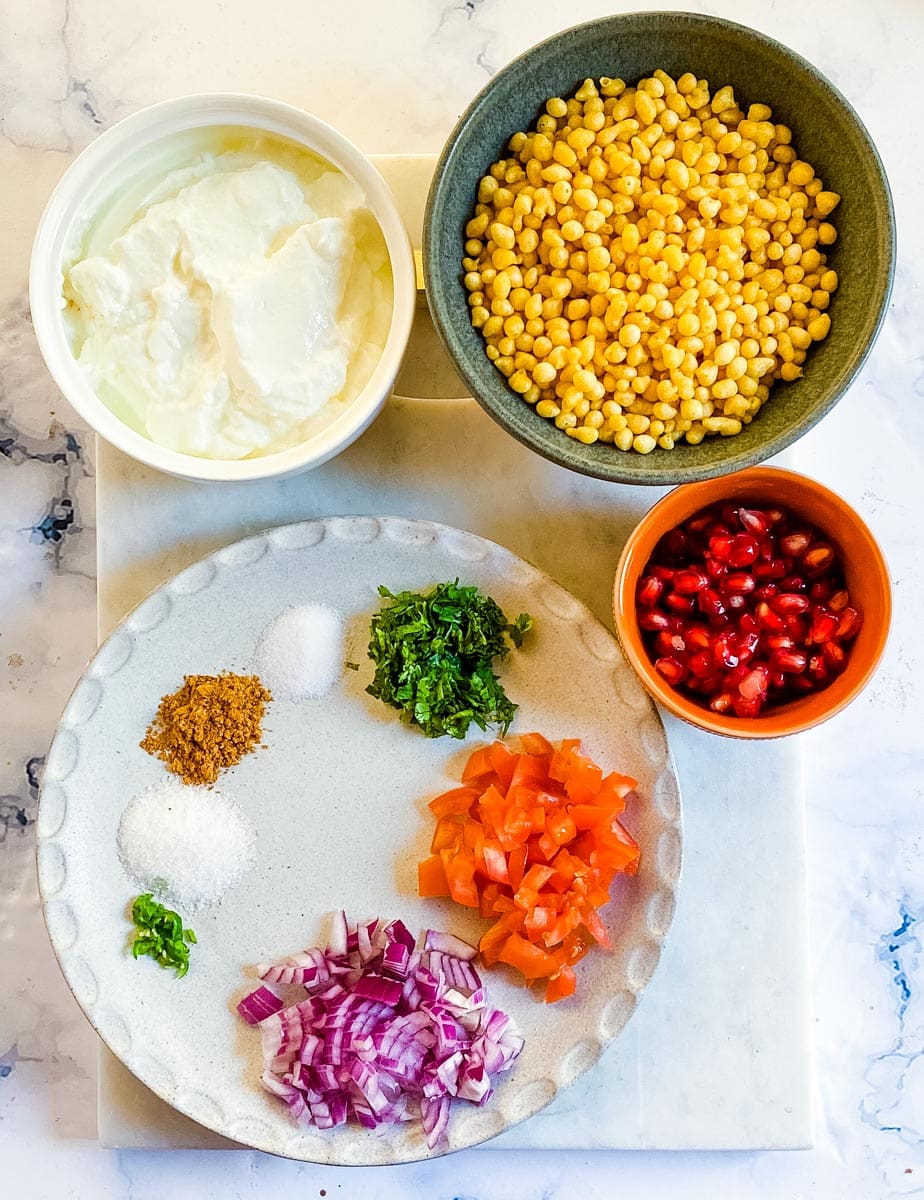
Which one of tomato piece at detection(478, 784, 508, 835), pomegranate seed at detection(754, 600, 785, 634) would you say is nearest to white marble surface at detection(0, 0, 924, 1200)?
pomegranate seed at detection(754, 600, 785, 634)

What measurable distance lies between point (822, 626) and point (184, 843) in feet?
3.45

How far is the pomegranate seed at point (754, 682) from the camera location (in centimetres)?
165

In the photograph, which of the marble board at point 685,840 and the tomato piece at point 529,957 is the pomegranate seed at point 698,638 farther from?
the tomato piece at point 529,957

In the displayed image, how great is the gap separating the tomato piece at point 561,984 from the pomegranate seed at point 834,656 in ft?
2.06

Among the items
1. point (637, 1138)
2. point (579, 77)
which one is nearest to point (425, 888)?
point (637, 1138)

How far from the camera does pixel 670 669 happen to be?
167 cm

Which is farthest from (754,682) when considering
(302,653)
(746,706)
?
(302,653)

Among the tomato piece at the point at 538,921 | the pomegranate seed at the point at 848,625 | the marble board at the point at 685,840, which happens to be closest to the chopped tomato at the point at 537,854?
the tomato piece at the point at 538,921

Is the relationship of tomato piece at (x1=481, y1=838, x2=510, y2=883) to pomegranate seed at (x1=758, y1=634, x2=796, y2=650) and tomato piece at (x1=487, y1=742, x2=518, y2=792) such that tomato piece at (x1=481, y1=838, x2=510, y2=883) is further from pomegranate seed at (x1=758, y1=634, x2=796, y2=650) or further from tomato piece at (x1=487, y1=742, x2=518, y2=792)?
pomegranate seed at (x1=758, y1=634, x2=796, y2=650)

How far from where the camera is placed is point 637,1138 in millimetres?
1852

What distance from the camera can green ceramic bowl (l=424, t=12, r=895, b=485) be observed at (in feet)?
4.93

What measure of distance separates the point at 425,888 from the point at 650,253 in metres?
1.03

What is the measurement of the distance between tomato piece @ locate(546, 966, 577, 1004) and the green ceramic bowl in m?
0.79

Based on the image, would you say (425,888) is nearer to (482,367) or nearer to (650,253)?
(482,367)
